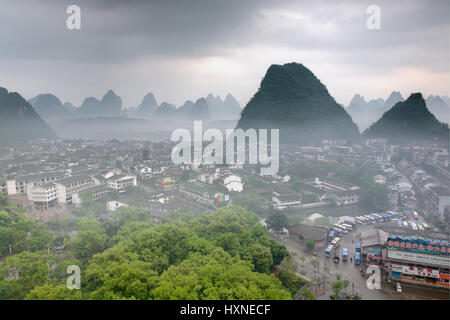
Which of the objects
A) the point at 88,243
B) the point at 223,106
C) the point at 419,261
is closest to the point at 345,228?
the point at 419,261

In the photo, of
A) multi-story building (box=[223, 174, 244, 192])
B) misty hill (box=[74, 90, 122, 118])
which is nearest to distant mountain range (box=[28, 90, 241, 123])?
misty hill (box=[74, 90, 122, 118])

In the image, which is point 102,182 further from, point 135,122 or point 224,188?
point 135,122

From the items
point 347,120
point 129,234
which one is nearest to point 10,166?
point 129,234

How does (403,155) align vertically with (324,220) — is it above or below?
above

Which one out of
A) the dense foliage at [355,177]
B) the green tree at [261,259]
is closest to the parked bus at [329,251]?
the green tree at [261,259]

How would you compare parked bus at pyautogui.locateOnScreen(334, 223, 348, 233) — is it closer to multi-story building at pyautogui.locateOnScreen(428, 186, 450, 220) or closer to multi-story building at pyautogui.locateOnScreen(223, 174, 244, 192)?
multi-story building at pyautogui.locateOnScreen(428, 186, 450, 220)

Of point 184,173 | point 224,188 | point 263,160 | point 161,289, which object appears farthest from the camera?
point 263,160

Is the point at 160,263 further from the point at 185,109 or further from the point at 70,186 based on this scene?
the point at 185,109

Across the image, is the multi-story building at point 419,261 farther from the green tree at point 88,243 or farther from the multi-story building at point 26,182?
the multi-story building at point 26,182
